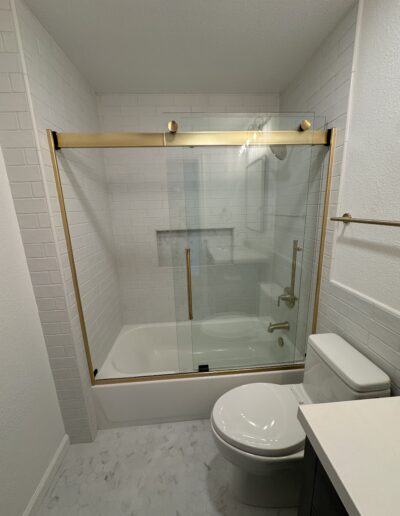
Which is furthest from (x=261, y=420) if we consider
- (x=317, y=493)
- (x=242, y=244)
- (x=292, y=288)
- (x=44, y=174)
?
(x=44, y=174)

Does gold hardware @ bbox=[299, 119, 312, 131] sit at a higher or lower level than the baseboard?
higher

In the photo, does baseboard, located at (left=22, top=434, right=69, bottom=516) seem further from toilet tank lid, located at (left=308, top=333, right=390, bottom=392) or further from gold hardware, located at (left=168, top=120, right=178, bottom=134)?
gold hardware, located at (left=168, top=120, right=178, bottom=134)

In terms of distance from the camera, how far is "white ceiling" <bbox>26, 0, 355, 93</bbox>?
1077mm

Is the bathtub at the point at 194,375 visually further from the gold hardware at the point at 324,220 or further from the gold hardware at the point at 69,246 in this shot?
the gold hardware at the point at 324,220

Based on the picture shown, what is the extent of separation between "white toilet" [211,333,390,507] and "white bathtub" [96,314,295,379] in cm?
44

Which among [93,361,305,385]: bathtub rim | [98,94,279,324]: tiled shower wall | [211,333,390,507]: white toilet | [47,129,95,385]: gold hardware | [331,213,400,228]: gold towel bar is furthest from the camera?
[98,94,279,324]: tiled shower wall

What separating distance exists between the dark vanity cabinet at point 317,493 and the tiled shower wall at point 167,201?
4.19ft

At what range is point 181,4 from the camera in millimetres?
1062

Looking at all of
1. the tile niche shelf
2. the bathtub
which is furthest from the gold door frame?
the tile niche shelf

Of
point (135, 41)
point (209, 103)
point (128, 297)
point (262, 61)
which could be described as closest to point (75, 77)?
point (135, 41)

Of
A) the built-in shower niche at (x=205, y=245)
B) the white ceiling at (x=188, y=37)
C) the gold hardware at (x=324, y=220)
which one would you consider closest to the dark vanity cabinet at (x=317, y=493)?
the gold hardware at (x=324, y=220)

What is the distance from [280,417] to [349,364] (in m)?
0.41

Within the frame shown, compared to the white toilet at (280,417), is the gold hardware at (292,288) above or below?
above

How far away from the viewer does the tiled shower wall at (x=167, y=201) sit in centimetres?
174
